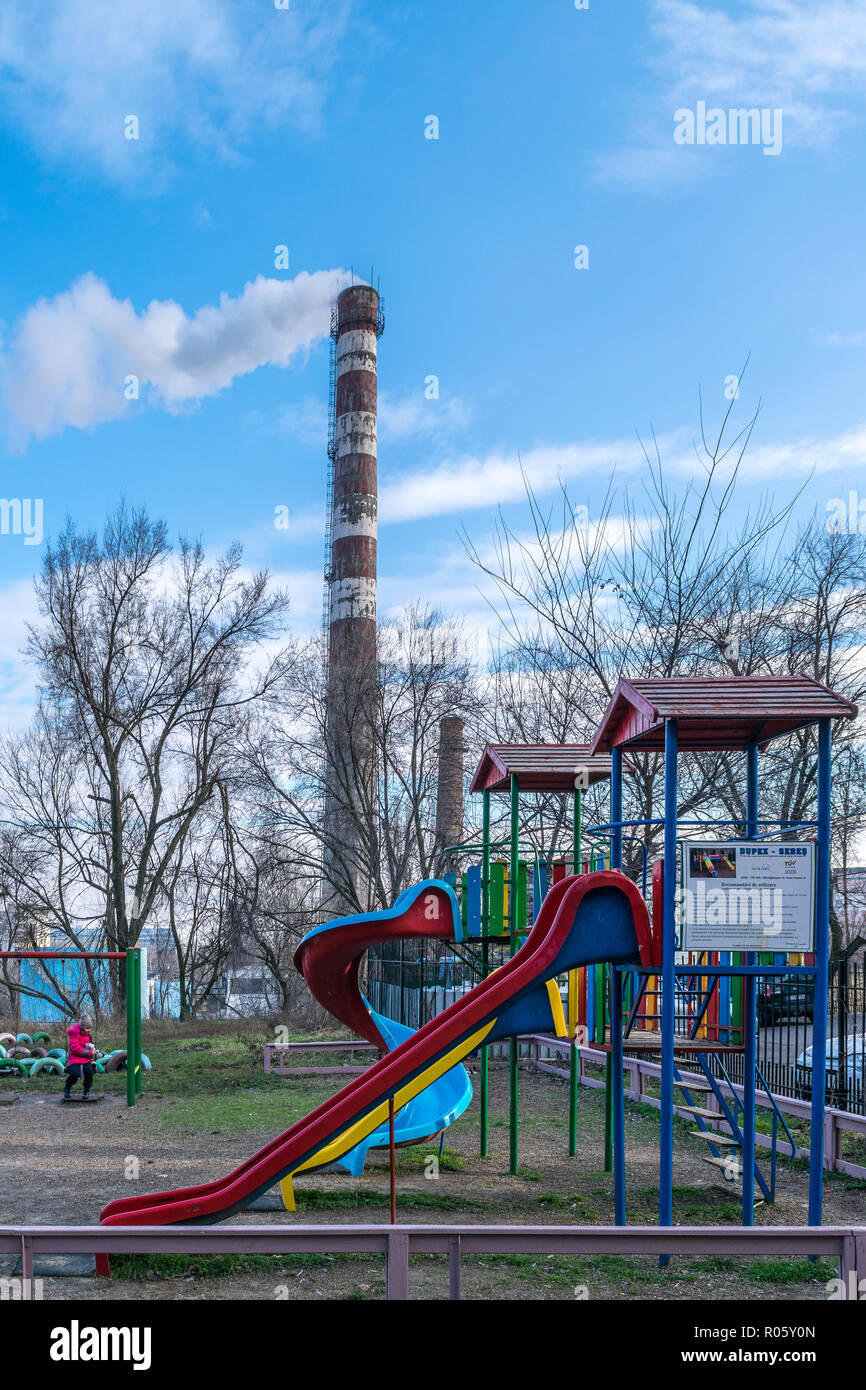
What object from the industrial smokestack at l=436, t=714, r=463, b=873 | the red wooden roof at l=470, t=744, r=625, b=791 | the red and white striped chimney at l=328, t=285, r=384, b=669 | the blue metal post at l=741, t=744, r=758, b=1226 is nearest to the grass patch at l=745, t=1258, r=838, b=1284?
the blue metal post at l=741, t=744, r=758, b=1226

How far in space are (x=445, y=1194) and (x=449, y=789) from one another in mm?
21628

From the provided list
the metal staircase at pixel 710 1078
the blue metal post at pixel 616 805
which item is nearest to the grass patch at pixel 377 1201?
the metal staircase at pixel 710 1078

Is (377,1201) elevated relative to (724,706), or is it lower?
lower

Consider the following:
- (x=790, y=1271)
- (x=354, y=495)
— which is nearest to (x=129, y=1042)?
(x=790, y=1271)

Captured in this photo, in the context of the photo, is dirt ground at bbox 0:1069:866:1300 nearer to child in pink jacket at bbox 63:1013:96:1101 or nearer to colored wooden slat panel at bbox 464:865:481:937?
child in pink jacket at bbox 63:1013:96:1101

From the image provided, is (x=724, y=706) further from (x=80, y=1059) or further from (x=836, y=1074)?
(x=80, y=1059)

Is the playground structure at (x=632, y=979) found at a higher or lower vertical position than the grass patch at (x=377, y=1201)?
higher

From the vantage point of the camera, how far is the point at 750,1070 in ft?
27.2

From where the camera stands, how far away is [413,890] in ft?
34.7

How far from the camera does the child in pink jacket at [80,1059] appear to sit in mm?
15562

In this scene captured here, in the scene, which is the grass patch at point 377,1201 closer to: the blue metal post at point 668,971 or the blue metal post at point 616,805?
the blue metal post at point 668,971

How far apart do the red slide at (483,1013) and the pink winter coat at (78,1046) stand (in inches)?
335

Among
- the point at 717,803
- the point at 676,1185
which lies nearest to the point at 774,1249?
the point at 676,1185
